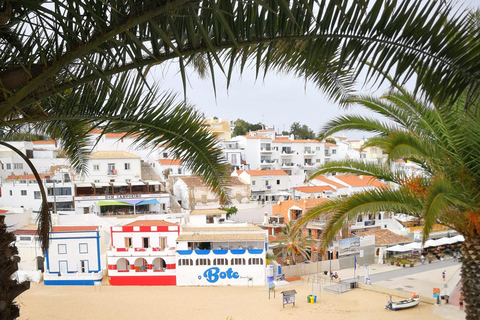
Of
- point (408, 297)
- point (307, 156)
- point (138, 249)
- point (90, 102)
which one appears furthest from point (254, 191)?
point (90, 102)

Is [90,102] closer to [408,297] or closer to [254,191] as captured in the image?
[408,297]

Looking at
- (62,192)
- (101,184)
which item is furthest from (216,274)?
(62,192)

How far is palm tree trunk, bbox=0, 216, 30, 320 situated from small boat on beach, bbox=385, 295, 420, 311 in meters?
16.2

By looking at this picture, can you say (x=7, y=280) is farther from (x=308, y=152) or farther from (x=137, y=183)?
(x=308, y=152)

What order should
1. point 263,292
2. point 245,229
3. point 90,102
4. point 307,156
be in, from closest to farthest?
point 90,102
point 263,292
point 245,229
point 307,156

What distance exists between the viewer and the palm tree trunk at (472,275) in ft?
17.7

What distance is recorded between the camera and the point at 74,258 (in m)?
21.4

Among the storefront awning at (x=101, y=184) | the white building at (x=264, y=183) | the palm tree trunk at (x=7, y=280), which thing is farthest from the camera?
the white building at (x=264, y=183)

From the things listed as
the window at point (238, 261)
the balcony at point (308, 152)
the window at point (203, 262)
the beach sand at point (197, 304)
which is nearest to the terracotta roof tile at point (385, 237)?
the beach sand at point (197, 304)

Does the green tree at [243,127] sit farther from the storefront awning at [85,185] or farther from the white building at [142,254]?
the white building at [142,254]

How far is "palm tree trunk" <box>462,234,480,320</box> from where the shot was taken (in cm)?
539

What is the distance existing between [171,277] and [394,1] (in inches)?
817

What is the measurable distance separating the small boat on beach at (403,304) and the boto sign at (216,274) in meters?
7.36

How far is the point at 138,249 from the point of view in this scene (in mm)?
21359
